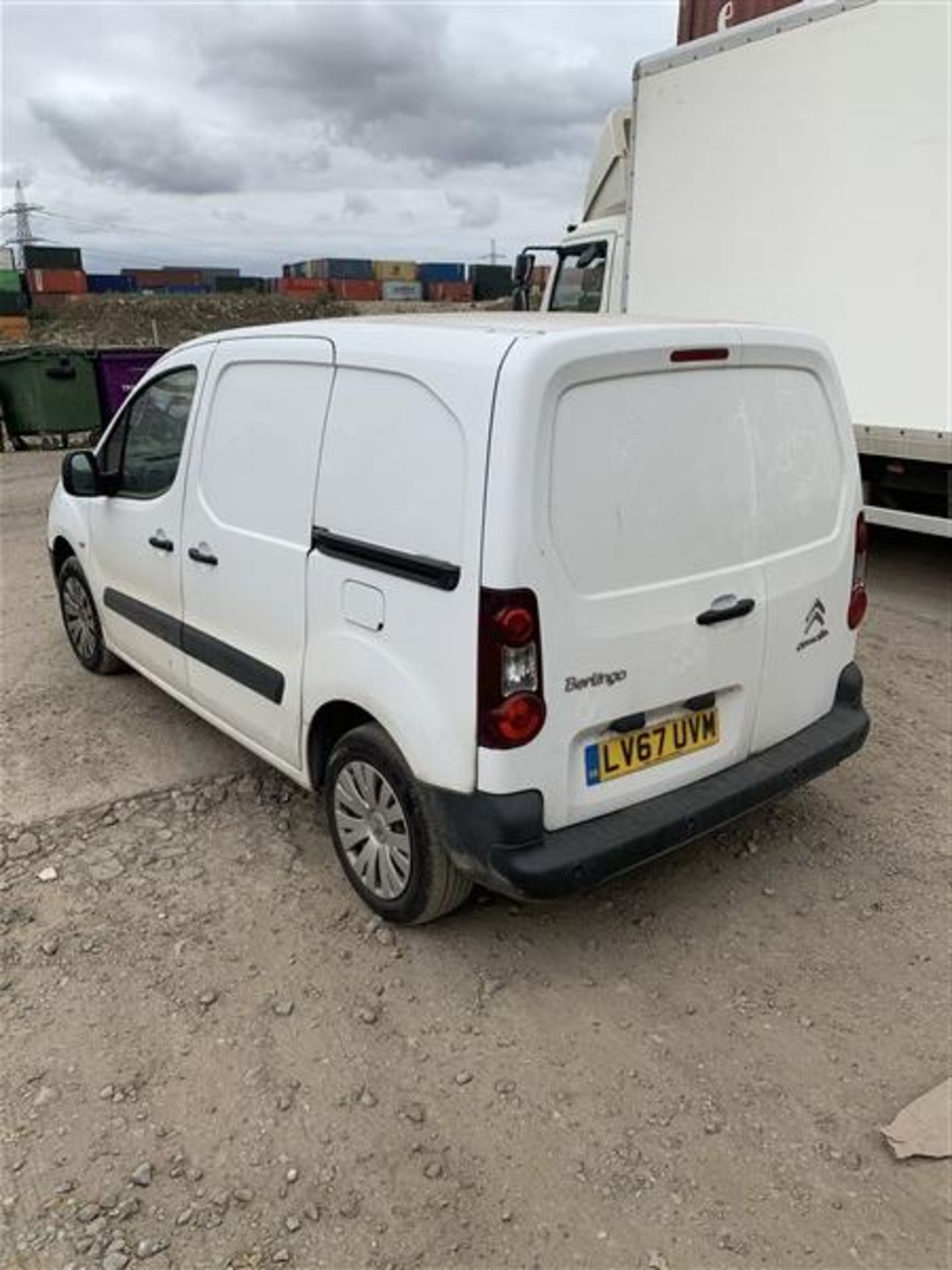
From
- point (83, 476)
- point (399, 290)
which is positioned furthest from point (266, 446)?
point (399, 290)

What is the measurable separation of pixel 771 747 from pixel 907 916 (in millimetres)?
706

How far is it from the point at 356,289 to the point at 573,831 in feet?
220

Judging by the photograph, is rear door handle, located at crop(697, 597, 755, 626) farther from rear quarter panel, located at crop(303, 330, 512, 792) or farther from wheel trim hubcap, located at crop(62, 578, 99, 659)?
wheel trim hubcap, located at crop(62, 578, 99, 659)

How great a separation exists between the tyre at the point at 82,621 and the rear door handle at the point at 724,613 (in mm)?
3286

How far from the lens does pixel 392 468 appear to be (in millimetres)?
2703

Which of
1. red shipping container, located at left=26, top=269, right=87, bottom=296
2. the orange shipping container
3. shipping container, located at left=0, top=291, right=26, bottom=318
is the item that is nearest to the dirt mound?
the orange shipping container

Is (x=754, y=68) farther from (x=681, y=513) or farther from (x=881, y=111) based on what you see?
(x=681, y=513)

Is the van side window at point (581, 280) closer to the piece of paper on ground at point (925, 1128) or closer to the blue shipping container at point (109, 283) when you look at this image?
the piece of paper on ground at point (925, 1128)

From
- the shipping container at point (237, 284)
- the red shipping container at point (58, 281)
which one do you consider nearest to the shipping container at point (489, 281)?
the shipping container at point (237, 284)

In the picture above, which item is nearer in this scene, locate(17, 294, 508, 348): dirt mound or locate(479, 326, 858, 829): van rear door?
locate(479, 326, 858, 829): van rear door

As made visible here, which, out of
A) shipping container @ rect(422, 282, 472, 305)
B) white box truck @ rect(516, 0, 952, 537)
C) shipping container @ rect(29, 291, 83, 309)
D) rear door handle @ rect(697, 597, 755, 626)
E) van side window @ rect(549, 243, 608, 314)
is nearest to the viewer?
rear door handle @ rect(697, 597, 755, 626)

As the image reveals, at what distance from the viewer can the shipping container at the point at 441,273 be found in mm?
68875

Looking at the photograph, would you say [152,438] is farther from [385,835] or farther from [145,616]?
[385,835]

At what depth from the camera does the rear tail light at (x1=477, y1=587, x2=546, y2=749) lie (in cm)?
241
